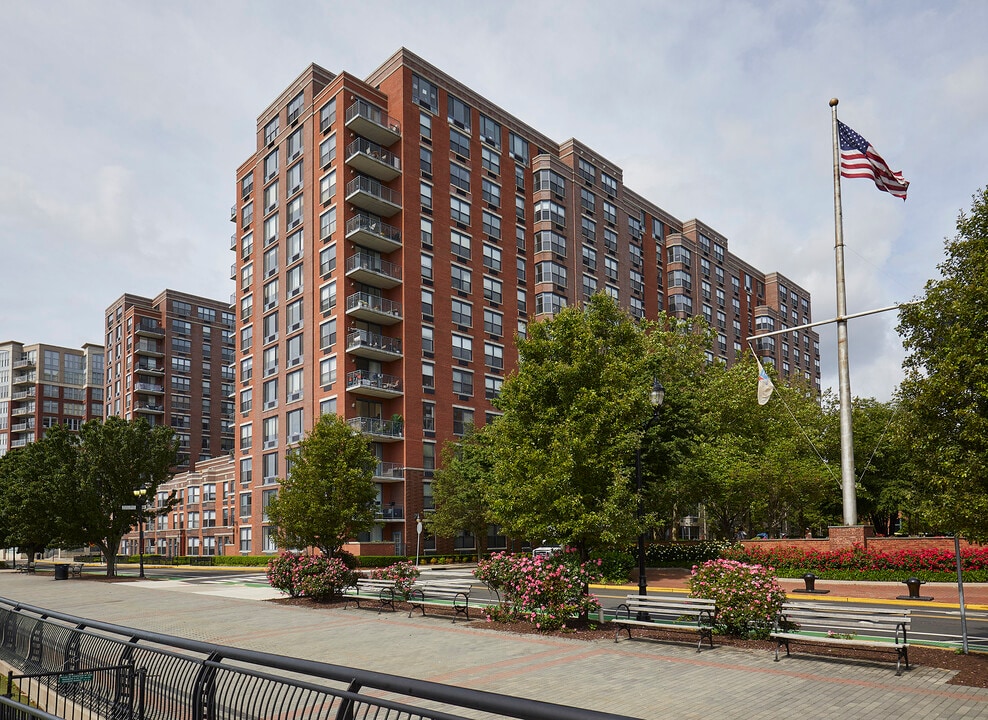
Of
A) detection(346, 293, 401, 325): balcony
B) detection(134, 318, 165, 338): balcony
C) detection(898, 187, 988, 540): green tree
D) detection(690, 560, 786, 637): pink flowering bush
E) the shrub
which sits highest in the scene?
detection(134, 318, 165, 338): balcony

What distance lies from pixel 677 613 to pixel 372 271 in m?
40.7

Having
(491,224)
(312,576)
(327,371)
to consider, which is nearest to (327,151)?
(491,224)

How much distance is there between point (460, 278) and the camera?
197 ft

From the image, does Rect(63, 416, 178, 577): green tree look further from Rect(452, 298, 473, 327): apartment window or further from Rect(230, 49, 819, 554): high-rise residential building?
Rect(452, 298, 473, 327): apartment window

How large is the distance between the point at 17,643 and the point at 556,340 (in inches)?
549

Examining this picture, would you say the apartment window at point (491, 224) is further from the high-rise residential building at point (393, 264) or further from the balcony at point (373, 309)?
the balcony at point (373, 309)

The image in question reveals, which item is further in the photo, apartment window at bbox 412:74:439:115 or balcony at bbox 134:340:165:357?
balcony at bbox 134:340:165:357

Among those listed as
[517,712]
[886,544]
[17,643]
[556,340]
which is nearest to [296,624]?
[17,643]

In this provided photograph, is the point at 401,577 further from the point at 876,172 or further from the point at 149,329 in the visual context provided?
the point at 149,329

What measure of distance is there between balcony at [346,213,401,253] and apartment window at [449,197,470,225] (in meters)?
5.79

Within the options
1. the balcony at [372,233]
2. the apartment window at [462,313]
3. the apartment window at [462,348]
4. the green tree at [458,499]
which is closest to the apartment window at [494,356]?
the apartment window at [462,348]

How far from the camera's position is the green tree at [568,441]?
19.7m

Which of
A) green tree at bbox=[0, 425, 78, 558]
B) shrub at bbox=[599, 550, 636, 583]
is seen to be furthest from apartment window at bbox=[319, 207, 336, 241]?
shrub at bbox=[599, 550, 636, 583]

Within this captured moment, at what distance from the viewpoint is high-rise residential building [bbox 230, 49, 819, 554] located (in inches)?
2137
